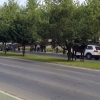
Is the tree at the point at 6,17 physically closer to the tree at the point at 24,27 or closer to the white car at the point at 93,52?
the tree at the point at 24,27

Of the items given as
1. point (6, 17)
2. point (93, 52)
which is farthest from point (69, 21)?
point (6, 17)

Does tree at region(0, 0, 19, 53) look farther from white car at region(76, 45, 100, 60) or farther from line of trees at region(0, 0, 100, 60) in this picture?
line of trees at region(0, 0, 100, 60)

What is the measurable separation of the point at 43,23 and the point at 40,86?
1652 cm

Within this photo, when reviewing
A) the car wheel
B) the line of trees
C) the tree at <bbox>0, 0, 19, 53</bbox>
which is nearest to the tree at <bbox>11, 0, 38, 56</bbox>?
the tree at <bbox>0, 0, 19, 53</bbox>

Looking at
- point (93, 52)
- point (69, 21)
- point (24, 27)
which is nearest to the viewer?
point (69, 21)

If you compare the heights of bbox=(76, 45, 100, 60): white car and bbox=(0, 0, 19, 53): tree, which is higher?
bbox=(0, 0, 19, 53): tree

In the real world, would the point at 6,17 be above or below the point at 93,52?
above

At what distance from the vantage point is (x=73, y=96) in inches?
395

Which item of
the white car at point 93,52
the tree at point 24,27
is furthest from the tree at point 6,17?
the white car at point 93,52

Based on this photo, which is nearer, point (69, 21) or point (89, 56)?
point (69, 21)

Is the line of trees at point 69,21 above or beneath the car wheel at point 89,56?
above

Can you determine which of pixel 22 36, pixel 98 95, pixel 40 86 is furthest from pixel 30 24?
pixel 98 95

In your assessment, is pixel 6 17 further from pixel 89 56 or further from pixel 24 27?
pixel 89 56

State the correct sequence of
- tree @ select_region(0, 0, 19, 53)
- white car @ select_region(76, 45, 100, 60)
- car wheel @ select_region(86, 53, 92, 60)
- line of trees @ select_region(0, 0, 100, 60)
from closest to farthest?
line of trees @ select_region(0, 0, 100, 60) < white car @ select_region(76, 45, 100, 60) < car wheel @ select_region(86, 53, 92, 60) < tree @ select_region(0, 0, 19, 53)
